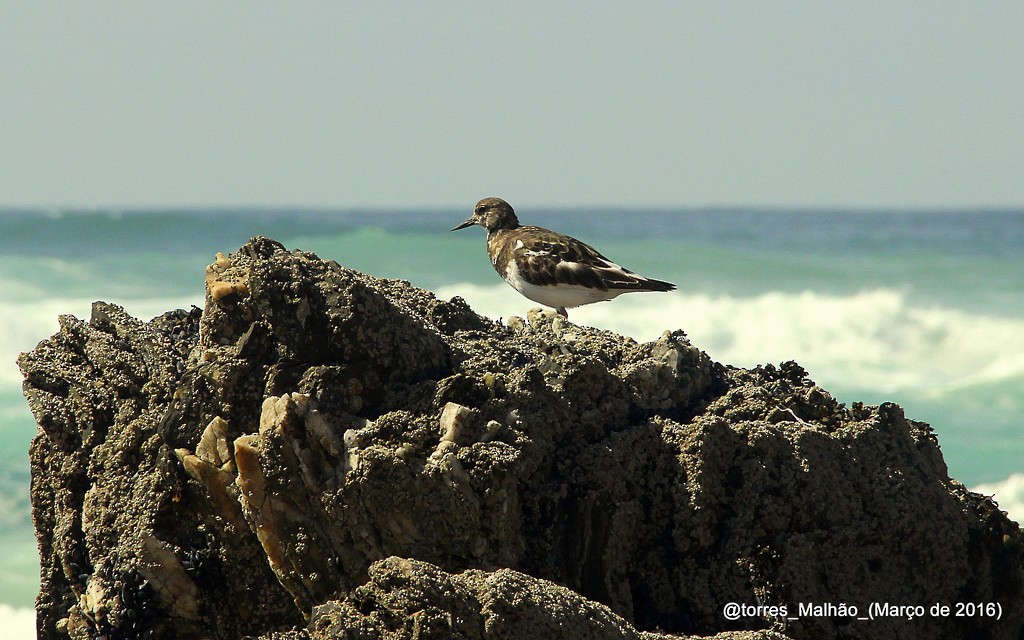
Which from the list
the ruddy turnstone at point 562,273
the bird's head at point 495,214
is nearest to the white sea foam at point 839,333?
the bird's head at point 495,214

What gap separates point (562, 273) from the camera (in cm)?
652

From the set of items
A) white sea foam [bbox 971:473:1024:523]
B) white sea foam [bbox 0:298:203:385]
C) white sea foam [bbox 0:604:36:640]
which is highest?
white sea foam [bbox 971:473:1024:523]

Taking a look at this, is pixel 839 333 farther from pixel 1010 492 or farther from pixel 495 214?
pixel 495 214

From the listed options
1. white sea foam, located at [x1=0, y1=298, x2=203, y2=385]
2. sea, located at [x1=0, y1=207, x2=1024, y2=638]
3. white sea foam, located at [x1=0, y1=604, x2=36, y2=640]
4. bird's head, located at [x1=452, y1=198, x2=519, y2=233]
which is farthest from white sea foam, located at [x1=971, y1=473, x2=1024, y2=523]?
white sea foam, located at [x1=0, y1=298, x2=203, y2=385]

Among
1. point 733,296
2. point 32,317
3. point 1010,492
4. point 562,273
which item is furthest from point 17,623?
point 733,296

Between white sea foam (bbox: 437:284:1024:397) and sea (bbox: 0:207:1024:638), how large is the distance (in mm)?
42

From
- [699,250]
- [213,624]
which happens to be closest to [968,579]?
[213,624]

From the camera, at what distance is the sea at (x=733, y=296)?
10828 millimetres

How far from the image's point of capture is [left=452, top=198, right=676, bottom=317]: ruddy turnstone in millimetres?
6527

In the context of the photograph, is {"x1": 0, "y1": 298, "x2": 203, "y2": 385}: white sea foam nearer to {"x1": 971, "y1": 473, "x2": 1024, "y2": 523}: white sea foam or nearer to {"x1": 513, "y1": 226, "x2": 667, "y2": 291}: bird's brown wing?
{"x1": 513, "y1": 226, "x2": 667, "y2": 291}: bird's brown wing

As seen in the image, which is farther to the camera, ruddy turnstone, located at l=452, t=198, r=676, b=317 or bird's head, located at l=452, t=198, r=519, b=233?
bird's head, located at l=452, t=198, r=519, b=233

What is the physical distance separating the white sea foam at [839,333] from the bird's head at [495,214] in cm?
460

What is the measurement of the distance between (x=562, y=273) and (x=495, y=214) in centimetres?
118

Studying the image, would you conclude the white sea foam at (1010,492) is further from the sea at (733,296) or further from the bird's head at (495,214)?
the bird's head at (495,214)
